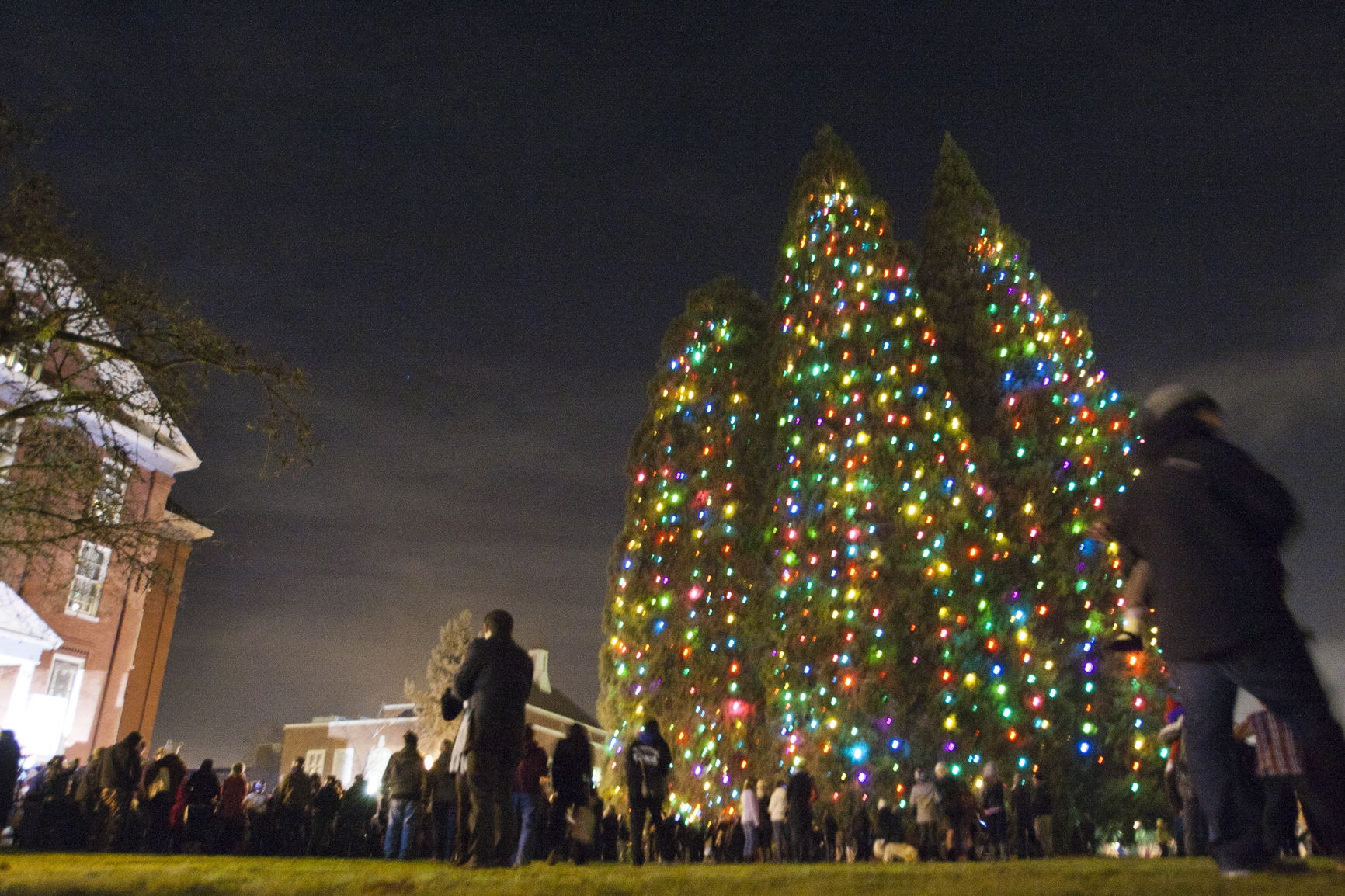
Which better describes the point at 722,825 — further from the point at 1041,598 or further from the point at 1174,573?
the point at 1174,573

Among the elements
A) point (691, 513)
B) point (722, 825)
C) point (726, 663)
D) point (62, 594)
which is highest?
point (691, 513)

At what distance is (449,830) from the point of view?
11742 millimetres

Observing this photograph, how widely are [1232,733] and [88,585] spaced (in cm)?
2759

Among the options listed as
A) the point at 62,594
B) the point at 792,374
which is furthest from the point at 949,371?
the point at 62,594

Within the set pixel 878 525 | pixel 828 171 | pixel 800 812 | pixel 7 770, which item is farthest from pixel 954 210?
pixel 7 770

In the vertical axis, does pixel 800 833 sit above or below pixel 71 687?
below

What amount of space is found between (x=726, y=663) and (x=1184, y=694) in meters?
16.0

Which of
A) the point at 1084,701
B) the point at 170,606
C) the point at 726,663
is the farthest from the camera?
the point at 170,606

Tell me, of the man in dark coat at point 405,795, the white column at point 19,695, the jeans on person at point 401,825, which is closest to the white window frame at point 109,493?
the man in dark coat at point 405,795

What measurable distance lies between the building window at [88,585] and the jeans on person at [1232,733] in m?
25.9

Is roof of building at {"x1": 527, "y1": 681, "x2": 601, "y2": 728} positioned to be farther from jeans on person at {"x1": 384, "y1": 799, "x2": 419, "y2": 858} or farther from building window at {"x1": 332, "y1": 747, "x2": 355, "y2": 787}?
jeans on person at {"x1": 384, "y1": 799, "x2": 419, "y2": 858}

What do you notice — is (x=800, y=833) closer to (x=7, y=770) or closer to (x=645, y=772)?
(x=645, y=772)

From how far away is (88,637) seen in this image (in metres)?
24.1

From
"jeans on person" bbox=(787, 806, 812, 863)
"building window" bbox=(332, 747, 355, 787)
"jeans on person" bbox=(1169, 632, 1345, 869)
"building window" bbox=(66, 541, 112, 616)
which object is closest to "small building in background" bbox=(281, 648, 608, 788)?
"building window" bbox=(332, 747, 355, 787)
